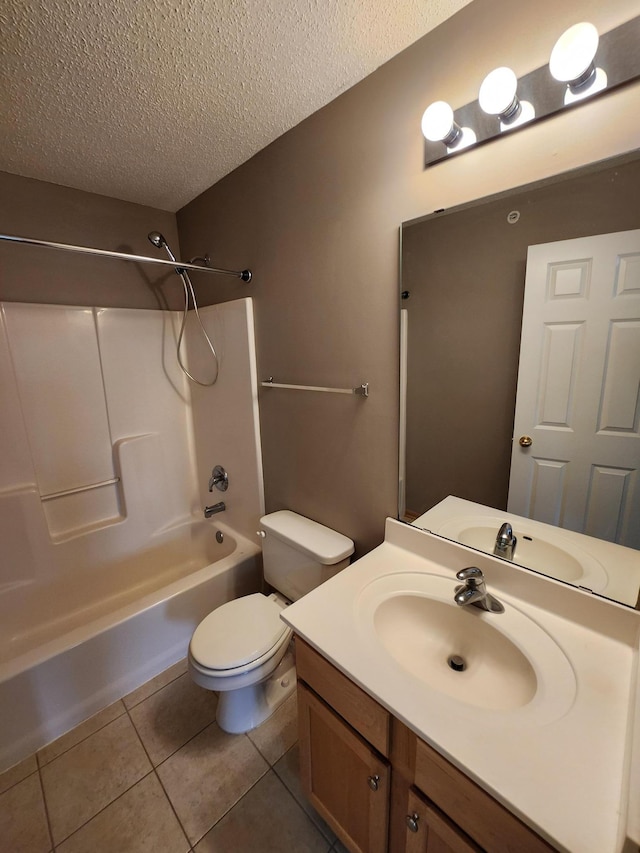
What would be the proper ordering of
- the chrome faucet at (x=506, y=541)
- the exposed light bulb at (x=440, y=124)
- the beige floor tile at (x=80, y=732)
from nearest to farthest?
the exposed light bulb at (x=440, y=124)
the chrome faucet at (x=506, y=541)
the beige floor tile at (x=80, y=732)

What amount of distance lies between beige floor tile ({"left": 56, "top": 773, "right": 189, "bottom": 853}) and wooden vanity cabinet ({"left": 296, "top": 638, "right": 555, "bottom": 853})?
503 millimetres

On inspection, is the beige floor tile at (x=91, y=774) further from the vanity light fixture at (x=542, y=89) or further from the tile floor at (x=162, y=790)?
the vanity light fixture at (x=542, y=89)

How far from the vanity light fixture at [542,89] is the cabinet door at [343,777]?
160cm

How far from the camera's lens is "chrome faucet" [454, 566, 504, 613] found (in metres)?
0.96

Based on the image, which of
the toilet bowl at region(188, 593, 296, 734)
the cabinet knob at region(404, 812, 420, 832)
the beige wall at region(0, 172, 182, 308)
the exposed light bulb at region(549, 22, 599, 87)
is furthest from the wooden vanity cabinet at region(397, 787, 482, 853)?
the beige wall at region(0, 172, 182, 308)

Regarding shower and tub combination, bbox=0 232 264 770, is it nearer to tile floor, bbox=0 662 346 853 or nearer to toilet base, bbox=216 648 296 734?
tile floor, bbox=0 662 346 853

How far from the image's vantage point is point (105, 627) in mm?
1545

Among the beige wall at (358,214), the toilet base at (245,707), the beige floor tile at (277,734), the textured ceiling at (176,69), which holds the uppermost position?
the textured ceiling at (176,69)

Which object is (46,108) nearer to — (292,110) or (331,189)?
(292,110)

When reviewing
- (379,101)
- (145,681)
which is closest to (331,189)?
(379,101)

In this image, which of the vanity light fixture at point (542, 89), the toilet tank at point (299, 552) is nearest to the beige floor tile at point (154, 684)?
the toilet tank at point (299, 552)

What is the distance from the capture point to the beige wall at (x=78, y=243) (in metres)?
1.70

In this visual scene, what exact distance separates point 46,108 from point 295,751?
2.57 meters

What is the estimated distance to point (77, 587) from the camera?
1971mm
